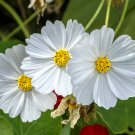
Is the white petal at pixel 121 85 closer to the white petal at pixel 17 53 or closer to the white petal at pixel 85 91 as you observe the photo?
the white petal at pixel 85 91

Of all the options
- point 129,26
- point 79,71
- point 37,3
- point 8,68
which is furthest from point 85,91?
point 129,26

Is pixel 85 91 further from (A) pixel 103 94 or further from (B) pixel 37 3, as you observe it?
(B) pixel 37 3

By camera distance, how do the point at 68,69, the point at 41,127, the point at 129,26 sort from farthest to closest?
the point at 129,26 → the point at 41,127 → the point at 68,69

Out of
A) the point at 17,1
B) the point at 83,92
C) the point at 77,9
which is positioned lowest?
the point at 83,92

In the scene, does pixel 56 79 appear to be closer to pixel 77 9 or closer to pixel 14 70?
pixel 14 70

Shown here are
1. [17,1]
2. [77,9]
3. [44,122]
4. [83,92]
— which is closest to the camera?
[83,92]

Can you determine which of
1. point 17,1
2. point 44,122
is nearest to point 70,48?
point 44,122

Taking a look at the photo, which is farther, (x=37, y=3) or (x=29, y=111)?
(x=37, y=3)

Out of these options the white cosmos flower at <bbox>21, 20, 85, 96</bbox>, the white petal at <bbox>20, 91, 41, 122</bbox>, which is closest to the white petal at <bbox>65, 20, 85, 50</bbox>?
the white cosmos flower at <bbox>21, 20, 85, 96</bbox>
